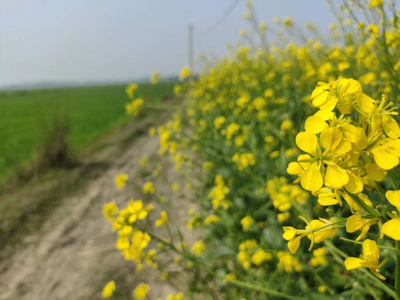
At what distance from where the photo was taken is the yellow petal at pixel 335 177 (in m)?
0.45

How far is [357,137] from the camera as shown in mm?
472

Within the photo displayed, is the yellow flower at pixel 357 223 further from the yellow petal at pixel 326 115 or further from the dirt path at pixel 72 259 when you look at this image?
the dirt path at pixel 72 259

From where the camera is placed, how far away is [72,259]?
9.51 ft

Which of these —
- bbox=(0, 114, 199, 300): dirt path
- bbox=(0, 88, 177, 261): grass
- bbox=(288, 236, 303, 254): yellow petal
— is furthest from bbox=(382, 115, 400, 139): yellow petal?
bbox=(0, 88, 177, 261): grass

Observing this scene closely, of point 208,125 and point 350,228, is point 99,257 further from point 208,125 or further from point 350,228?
point 350,228

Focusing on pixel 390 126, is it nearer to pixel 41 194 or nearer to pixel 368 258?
pixel 368 258

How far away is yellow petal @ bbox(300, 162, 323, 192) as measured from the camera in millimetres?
474

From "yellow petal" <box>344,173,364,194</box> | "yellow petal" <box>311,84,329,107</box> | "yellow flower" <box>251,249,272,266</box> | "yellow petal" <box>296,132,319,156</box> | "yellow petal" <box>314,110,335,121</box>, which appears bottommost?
"yellow flower" <box>251,249,272,266</box>

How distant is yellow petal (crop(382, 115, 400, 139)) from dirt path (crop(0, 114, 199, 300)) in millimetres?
1692

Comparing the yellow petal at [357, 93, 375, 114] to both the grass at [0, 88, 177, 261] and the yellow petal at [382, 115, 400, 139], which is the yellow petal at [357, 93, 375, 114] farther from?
the grass at [0, 88, 177, 261]

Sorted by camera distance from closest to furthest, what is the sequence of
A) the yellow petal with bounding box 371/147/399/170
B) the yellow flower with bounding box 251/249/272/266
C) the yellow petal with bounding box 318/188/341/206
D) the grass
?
the yellow petal with bounding box 371/147/399/170 → the yellow petal with bounding box 318/188/341/206 → the yellow flower with bounding box 251/249/272/266 → the grass

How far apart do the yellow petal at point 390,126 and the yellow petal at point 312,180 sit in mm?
104

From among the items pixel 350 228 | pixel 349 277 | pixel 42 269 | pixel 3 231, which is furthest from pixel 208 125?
pixel 350 228

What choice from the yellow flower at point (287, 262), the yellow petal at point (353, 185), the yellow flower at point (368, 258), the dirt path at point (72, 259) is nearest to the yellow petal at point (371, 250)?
the yellow flower at point (368, 258)
